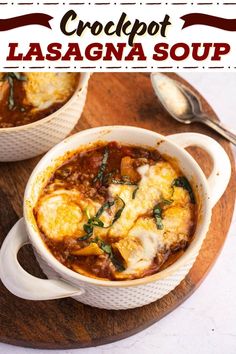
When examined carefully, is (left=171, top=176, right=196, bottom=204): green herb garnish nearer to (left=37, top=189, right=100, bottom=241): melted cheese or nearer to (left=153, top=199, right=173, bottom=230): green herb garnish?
(left=153, top=199, right=173, bottom=230): green herb garnish

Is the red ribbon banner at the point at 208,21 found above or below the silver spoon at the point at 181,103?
above

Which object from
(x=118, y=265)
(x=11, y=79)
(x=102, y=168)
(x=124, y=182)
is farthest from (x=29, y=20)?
(x=118, y=265)

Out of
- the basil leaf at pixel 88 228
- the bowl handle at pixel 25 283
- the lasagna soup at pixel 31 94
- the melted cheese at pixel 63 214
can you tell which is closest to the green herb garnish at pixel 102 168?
the melted cheese at pixel 63 214

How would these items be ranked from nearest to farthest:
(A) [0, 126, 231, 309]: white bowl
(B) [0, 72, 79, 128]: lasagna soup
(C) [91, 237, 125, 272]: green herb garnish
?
(A) [0, 126, 231, 309]: white bowl, (C) [91, 237, 125, 272]: green herb garnish, (B) [0, 72, 79, 128]: lasagna soup

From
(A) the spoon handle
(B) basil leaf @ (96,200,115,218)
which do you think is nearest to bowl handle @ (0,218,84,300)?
(B) basil leaf @ (96,200,115,218)

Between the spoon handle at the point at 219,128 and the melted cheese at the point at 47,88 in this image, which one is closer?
the melted cheese at the point at 47,88

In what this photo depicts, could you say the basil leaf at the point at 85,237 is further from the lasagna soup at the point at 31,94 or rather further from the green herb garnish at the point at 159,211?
the lasagna soup at the point at 31,94
